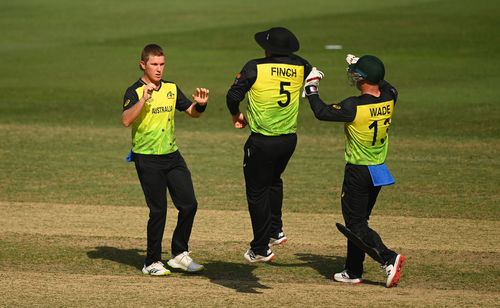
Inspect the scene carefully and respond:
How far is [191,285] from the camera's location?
11.4 meters

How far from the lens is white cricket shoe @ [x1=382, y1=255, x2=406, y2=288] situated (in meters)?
11.1

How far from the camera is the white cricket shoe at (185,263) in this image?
39.4ft

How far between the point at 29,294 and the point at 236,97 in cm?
313

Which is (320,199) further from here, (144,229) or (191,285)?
(191,285)

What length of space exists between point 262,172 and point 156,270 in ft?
5.30

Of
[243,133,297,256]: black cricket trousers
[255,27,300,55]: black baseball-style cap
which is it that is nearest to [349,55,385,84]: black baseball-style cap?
[255,27,300,55]: black baseball-style cap

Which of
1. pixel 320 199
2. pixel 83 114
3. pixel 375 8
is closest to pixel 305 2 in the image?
pixel 375 8

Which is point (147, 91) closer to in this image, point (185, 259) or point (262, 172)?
point (262, 172)

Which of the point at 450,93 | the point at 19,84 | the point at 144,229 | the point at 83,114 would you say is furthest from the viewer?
the point at 19,84

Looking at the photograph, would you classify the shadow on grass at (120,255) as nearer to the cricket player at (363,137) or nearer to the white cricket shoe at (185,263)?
the white cricket shoe at (185,263)

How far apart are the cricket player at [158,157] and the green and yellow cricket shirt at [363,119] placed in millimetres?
1451

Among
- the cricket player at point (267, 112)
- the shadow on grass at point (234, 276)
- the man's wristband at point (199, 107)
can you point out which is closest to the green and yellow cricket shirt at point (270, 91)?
the cricket player at point (267, 112)

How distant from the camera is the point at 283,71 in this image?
39.9 ft

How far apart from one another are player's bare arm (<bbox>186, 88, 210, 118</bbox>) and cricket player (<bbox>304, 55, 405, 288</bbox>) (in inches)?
45.6
